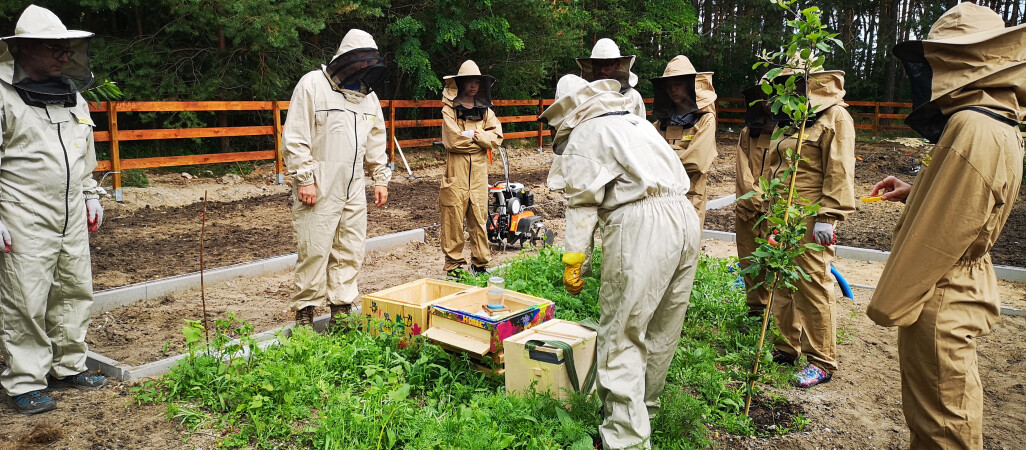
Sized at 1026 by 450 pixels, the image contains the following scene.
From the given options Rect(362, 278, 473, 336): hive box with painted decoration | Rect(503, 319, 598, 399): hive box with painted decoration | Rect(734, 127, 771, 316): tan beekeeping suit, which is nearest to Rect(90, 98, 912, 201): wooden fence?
Rect(362, 278, 473, 336): hive box with painted decoration

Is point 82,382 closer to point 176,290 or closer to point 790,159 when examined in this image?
point 176,290

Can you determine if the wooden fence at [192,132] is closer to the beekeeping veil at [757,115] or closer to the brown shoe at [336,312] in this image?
the brown shoe at [336,312]

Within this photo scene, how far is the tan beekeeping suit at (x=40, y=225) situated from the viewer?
150 inches

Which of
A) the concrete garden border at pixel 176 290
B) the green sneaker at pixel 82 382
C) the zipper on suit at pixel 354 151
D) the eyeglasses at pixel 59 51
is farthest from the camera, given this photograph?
the zipper on suit at pixel 354 151

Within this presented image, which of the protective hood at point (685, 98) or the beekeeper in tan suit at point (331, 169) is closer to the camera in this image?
the beekeeper in tan suit at point (331, 169)

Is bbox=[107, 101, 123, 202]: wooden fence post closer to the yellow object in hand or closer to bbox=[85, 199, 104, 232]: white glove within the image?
bbox=[85, 199, 104, 232]: white glove

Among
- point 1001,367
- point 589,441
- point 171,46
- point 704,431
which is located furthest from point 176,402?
point 171,46

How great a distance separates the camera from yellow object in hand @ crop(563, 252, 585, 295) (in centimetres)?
329

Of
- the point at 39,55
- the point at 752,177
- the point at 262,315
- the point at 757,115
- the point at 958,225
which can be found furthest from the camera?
the point at 752,177

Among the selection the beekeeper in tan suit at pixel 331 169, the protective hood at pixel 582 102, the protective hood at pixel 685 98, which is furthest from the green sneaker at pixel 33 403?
the protective hood at pixel 685 98

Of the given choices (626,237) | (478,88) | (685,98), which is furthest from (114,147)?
(626,237)

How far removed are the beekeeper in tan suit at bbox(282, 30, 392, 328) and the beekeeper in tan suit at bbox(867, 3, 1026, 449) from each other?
3688 mm

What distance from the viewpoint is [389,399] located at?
358 cm

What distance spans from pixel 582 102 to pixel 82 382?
3.53m
